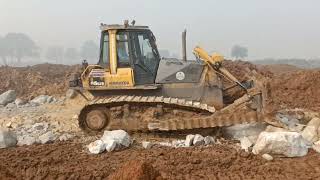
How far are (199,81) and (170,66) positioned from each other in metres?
0.74

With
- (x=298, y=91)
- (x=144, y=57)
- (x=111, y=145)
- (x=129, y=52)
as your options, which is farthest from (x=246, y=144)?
(x=298, y=91)

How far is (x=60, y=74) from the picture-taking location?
27828 millimetres

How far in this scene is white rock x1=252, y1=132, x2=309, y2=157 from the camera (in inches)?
339

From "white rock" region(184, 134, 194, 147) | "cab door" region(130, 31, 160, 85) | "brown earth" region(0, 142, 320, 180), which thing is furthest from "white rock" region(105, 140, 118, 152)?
"cab door" region(130, 31, 160, 85)

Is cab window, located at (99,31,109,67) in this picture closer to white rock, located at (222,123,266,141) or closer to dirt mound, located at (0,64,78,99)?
white rock, located at (222,123,266,141)

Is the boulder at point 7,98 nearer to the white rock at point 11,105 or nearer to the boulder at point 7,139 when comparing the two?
the white rock at point 11,105

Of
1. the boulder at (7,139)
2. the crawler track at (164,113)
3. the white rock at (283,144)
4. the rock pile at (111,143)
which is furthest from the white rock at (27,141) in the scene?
the white rock at (283,144)

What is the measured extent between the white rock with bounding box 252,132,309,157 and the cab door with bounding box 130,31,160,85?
328 centimetres

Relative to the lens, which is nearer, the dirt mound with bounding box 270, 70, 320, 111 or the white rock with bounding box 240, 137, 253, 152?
the white rock with bounding box 240, 137, 253, 152

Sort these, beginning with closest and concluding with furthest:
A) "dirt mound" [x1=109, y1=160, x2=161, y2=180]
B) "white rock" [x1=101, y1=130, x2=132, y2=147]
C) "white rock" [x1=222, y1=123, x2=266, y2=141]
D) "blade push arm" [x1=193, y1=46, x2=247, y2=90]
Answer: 1. "dirt mound" [x1=109, y1=160, x2=161, y2=180]
2. "white rock" [x1=101, y1=130, x2=132, y2=147]
3. "white rock" [x1=222, y1=123, x2=266, y2=141]
4. "blade push arm" [x1=193, y1=46, x2=247, y2=90]

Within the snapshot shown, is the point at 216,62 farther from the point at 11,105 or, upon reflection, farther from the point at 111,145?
the point at 11,105

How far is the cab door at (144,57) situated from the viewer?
10.9 meters

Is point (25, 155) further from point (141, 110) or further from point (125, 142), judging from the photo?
point (141, 110)

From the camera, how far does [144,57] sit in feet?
36.2
